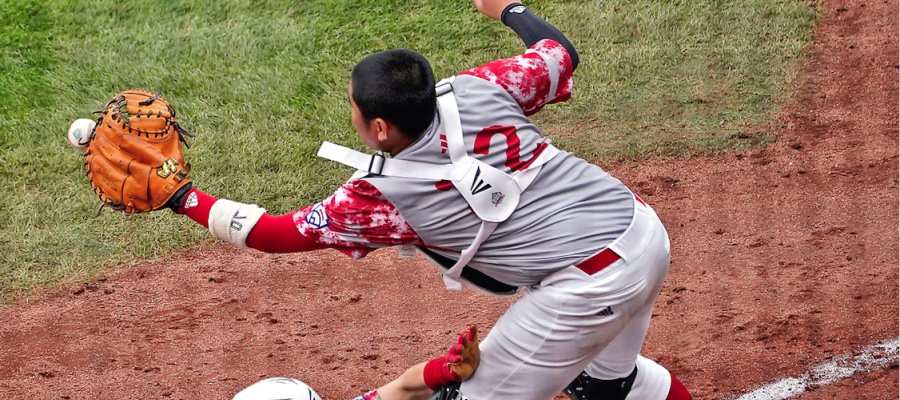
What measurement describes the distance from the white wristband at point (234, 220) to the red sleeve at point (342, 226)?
→ 2cm

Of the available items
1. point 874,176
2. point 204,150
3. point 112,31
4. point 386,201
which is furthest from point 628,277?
point 112,31

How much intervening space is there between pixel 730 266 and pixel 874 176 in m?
1.31

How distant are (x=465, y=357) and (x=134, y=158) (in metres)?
1.27

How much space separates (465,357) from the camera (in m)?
3.98

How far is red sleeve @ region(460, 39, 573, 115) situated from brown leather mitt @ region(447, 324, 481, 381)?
0.79 metres

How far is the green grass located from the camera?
23.3ft

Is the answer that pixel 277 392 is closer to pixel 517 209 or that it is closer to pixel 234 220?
pixel 234 220

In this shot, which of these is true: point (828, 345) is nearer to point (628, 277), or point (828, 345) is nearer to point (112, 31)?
point (628, 277)

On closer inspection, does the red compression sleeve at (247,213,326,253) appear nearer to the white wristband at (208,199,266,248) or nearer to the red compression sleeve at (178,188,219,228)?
the white wristband at (208,199,266,248)

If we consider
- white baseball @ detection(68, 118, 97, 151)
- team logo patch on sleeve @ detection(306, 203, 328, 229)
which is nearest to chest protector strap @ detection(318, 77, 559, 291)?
team logo patch on sleeve @ detection(306, 203, 328, 229)

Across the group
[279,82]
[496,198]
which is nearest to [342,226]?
[496,198]

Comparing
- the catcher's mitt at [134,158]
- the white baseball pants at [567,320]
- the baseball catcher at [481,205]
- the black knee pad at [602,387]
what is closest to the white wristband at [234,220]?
the baseball catcher at [481,205]

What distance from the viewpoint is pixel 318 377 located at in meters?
5.58

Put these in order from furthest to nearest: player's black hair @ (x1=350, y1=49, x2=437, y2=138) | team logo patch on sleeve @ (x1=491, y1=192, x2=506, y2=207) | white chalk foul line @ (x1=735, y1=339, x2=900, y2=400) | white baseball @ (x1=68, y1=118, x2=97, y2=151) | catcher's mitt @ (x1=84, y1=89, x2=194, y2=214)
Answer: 1. white chalk foul line @ (x1=735, y1=339, x2=900, y2=400)
2. white baseball @ (x1=68, y1=118, x2=97, y2=151)
3. catcher's mitt @ (x1=84, y1=89, x2=194, y2=214)
4. team logo patch on sleeve @ (x1=491, y1=192, x2=506, y2=207)
5. player's black hair @ (x1=350, y1=49, x2=437, y2=138)
